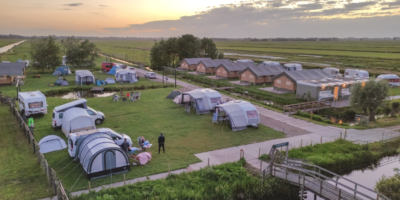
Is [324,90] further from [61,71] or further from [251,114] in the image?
[61,71]

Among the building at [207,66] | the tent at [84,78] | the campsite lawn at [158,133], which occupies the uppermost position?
the building at [207,66]

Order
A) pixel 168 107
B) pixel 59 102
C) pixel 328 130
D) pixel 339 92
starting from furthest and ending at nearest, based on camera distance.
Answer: pixel 339 92 < pixel 59 102 < pixel 168 107 < pixel 328 130

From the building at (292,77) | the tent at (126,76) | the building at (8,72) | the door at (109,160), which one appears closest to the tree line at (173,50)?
the tent at (126,76)

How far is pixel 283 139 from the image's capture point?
62.3 feet

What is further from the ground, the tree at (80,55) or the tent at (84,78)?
the tree at (80,55)

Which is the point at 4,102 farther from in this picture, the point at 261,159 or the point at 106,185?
the point at 261,159

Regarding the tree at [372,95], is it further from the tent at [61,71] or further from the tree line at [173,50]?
the tent at [61,71]

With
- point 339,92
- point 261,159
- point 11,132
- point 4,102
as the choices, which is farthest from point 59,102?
point 339,92

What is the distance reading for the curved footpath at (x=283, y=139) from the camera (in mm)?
14875

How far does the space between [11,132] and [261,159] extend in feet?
58.3

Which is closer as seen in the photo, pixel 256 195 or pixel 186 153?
pixel 256 195

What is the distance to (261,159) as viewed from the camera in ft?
50.7

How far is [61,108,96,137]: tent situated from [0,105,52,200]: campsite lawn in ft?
8.07

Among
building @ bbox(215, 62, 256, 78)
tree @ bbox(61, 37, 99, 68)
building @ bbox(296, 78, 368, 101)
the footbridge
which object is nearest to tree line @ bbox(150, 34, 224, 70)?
tree @ bbox(61, 37, 99, 68)
